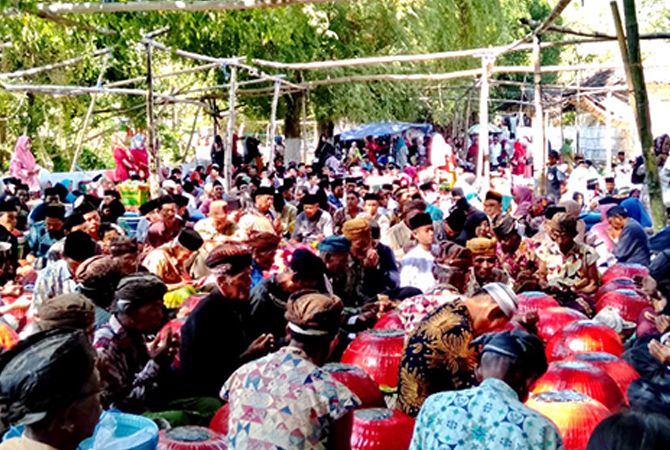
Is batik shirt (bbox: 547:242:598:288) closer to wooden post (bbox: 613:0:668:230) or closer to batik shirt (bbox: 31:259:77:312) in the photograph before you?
wooden post (bbox: 613:0:668:230)

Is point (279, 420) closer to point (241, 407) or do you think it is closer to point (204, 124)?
point (241, 407)

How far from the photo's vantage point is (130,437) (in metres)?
3.52

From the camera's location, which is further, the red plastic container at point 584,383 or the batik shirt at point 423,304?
the batik shirt at point 423,304

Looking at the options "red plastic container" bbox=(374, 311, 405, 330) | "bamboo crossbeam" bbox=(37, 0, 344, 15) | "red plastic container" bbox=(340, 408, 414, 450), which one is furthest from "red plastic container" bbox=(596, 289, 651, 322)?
"bamboo crossbeam" bbox=(37, 0, 344, 15)

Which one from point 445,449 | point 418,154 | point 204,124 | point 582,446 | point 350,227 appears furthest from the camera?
point 204,124

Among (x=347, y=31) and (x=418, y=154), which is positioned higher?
(x=347, y=31)

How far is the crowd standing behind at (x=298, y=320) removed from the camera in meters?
3.31

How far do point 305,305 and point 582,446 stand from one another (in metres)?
1.98

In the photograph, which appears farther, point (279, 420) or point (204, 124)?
point (204, 124)

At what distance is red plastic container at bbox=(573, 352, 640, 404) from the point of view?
6066 mm

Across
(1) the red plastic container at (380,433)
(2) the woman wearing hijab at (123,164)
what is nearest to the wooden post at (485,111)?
(2) the woman wearing hijab at (123,164)

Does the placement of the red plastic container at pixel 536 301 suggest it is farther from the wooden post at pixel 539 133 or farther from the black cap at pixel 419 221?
the wooden post at pixel 539 133

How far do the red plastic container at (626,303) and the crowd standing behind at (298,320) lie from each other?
0.20m

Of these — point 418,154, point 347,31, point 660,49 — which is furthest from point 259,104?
point 660,49
